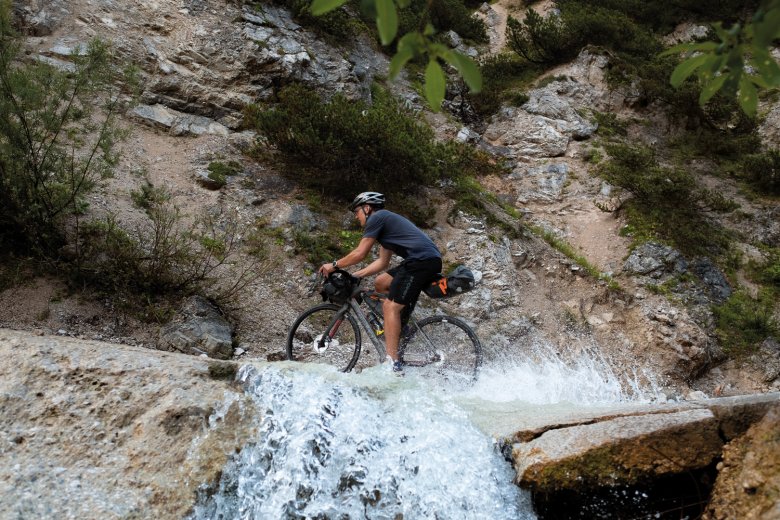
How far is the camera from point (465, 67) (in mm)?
1517

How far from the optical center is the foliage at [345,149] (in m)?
10.2

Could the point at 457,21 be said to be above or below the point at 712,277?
above

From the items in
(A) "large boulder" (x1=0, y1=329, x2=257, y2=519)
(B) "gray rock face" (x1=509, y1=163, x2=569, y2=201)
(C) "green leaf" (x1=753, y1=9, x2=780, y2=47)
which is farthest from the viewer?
(B) "gray rock face" (x1=509, y1=163, x2=569, y2=201)

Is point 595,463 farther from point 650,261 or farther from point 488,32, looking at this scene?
point 488,32

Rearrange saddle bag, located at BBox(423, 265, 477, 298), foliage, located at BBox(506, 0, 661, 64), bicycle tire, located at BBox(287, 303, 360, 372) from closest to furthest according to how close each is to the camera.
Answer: saddle bag, located at BBox(423, 265, 477, 298)
bicycle tire, located at BBox(287, 303, 360, 372)
foliage, located at BBox(506, 0, 661, 64)

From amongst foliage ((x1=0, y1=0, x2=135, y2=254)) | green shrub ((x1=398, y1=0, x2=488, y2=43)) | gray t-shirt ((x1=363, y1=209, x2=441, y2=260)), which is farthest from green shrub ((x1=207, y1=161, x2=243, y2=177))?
green shrub ((x1=398, y1=0, x2=488, y2=43))

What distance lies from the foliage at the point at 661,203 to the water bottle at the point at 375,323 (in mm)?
7138

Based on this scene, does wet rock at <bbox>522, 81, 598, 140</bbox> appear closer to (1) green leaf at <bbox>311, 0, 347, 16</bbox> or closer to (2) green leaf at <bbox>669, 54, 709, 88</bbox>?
(2) green leaf at <bbox>669, 54, 709, 88</bbox>

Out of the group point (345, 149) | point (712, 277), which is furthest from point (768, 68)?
point (712, 277)

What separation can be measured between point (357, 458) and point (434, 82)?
110 inches

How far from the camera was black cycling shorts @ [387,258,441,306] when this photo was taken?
5.90 m

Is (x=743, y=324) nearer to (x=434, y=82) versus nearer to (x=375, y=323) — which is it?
(x=375, y=323)

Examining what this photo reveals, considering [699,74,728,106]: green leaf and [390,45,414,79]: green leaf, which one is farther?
[699,74,728,106]: green leaf

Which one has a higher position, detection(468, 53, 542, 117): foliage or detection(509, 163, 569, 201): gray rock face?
detection(468, 53, 542, 117): foliage
